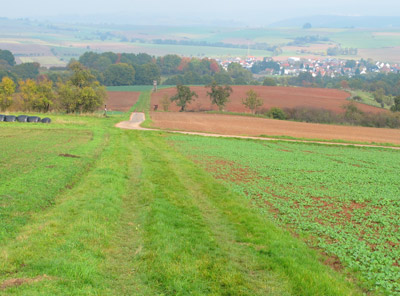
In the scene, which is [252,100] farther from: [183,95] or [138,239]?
[138,239]

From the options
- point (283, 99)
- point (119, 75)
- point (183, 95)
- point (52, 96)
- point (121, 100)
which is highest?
point (119, 75)

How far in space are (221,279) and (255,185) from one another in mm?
12261

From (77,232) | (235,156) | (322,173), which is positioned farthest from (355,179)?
(77,232)

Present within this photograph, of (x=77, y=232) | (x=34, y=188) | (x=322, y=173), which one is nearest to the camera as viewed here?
(x=77, y=232)

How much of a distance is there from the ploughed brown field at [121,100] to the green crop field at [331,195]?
65881 millimetres

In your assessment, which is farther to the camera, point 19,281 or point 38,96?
point 38,96

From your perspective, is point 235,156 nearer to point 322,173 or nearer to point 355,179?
point 322,173

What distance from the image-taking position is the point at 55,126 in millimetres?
41969

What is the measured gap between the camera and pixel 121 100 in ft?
374

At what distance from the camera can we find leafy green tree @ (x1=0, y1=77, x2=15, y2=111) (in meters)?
58.8

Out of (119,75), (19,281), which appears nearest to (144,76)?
(119,75)

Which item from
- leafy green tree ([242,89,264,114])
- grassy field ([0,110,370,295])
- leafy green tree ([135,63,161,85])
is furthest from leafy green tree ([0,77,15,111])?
leafy green tree ([135,63,161,85])

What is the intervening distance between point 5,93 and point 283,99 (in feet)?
266

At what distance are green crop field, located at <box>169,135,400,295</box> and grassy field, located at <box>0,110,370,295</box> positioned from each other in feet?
3.20
